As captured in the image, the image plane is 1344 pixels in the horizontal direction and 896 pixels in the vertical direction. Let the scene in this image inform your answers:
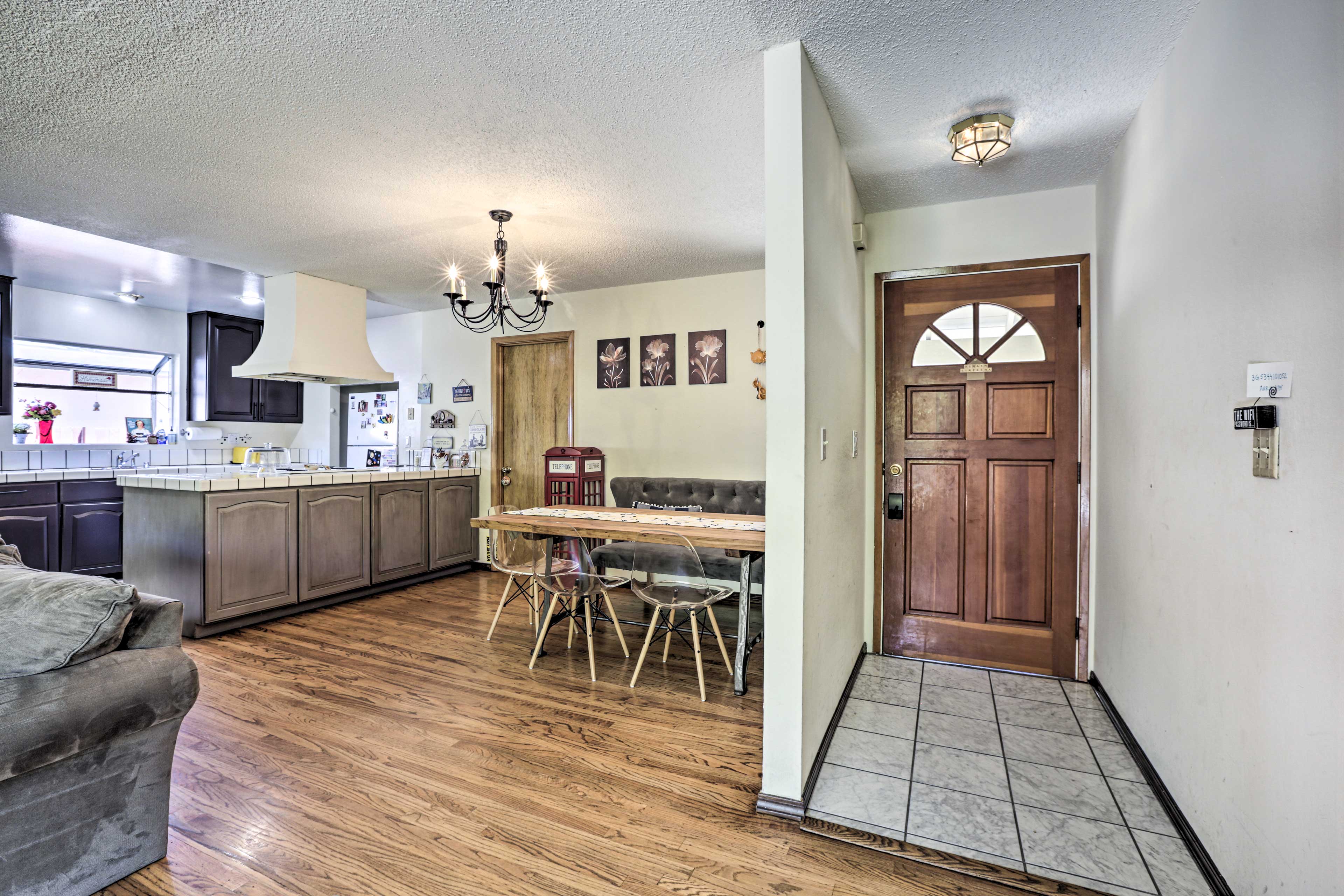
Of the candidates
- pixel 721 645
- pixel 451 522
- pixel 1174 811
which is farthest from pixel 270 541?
pixel 1174 811

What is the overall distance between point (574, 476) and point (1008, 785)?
335cm

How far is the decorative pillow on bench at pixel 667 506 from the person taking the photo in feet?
14.0

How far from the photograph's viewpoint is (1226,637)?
1.54 metres

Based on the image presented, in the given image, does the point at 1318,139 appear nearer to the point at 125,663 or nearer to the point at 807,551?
the point at 807,551

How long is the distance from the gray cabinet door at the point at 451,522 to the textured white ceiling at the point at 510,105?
2299 mm

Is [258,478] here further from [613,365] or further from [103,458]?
[103,458]

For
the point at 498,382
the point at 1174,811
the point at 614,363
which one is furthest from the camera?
the point at 498,382

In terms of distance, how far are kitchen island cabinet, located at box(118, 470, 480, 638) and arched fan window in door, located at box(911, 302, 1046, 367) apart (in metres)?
A: 3.93

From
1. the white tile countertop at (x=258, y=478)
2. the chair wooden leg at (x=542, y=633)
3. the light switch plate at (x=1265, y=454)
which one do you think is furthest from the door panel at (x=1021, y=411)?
the white tile countertop at (x=258, y=478)

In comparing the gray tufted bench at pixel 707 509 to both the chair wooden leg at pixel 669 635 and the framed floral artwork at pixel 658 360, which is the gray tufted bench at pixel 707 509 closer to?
the chair wooden leg at pixel 669 635

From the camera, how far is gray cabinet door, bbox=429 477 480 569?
5070 millimetres

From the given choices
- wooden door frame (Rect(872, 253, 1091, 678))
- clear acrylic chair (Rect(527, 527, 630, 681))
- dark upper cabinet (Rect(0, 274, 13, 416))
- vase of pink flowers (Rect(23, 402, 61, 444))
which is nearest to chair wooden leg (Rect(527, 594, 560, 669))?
clear acrylic chair (Rect(527, 527, 630, 681))

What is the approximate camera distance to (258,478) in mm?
3785

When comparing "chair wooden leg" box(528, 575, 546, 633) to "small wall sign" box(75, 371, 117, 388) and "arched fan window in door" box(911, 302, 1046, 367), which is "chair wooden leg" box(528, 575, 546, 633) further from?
"small wall sign" box(75, 371, 117, 388)
